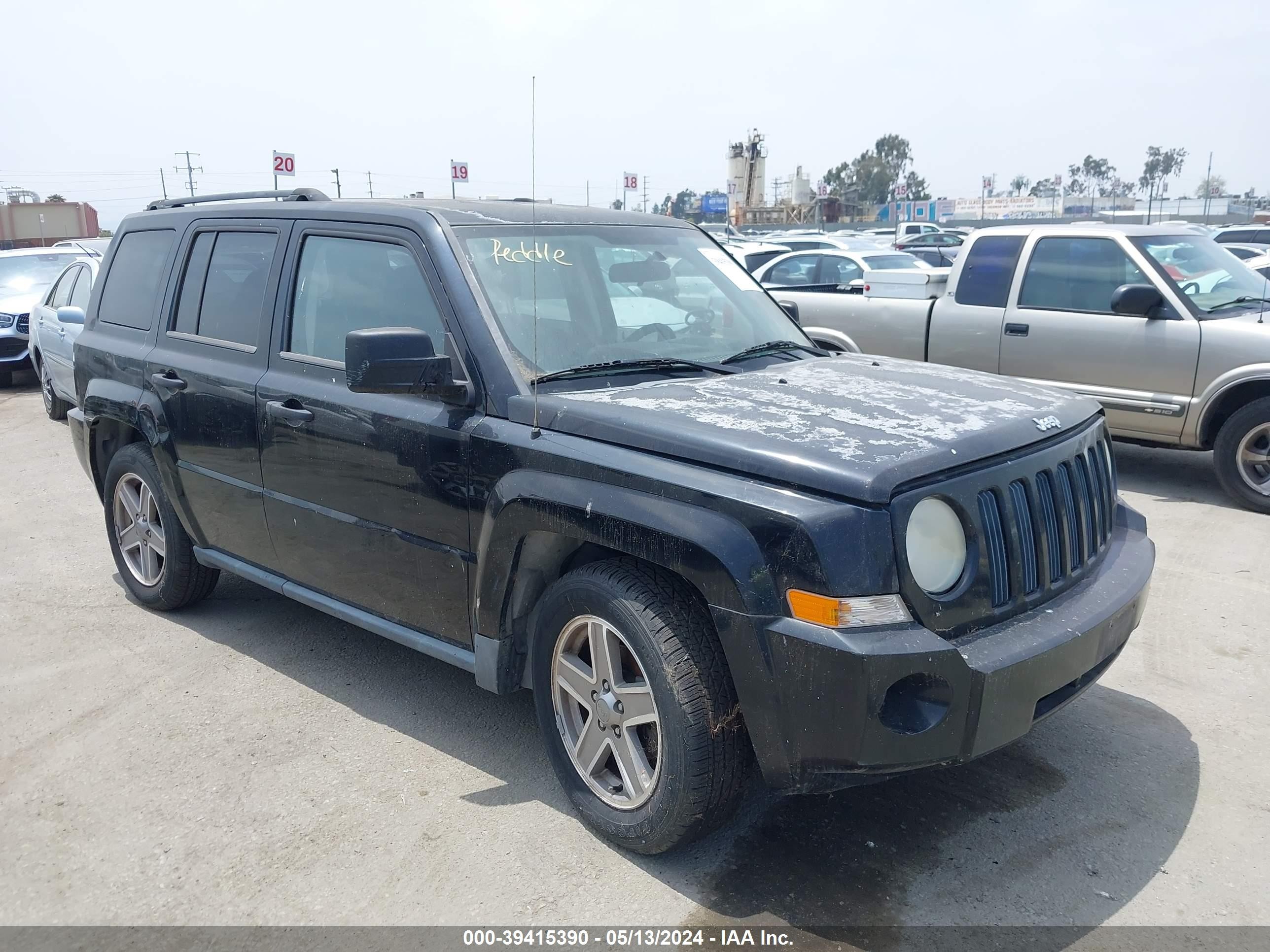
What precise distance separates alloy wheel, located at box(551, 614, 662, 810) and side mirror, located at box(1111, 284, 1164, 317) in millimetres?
5687

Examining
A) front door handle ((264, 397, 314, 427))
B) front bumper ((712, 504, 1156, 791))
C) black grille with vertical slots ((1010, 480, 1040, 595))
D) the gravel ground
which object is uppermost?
front door handle ((264, 397, 314, 427))

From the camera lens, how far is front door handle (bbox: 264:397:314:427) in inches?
159

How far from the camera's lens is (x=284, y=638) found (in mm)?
5055

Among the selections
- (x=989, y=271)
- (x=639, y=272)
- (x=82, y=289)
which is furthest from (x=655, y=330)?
(x=82, y=289)

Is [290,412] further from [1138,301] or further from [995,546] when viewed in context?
[1138,301]

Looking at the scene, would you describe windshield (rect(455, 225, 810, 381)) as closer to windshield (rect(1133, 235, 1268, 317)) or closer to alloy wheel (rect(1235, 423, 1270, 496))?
A: alloy wheel (rect(1235, 423, 1270, 496))

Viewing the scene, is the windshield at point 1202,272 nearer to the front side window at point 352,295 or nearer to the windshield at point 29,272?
the front side window at point 352,295

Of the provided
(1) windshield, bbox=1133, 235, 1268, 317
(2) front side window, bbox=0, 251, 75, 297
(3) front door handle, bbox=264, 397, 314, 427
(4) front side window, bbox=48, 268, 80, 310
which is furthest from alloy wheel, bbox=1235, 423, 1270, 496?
(2) front side window, bbox=0, 251, 75, 297

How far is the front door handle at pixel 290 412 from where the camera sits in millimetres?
4047

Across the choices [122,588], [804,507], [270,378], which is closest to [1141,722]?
[804,507]

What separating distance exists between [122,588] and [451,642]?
2.99 meters

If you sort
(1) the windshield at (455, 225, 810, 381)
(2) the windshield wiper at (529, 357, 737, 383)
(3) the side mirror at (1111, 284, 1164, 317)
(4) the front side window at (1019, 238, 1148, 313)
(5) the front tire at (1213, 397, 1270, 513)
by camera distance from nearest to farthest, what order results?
(2) the windshield wiper at (529, 357, 737, 383) < (1) the windshield at (455, 225, 810, 381) < (5) the front tire at (1213, 397, 1270, 513) < (3) the side mirror at (1111, 284, 1164, 317) < (4) the front side window at (1019, 238, 1148, 313)

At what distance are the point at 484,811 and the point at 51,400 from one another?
383 inches

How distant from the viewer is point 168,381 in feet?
15.6
